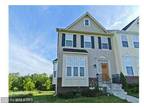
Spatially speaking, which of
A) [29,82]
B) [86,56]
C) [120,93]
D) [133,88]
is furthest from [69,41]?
[133,88]

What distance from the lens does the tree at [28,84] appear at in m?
6.34

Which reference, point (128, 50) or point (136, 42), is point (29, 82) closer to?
point (128, 50)

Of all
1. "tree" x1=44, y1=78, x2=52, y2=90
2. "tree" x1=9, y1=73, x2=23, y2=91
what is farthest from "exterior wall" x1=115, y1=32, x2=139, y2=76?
"tree" x1=9, y1=73, x2=23, y2=91

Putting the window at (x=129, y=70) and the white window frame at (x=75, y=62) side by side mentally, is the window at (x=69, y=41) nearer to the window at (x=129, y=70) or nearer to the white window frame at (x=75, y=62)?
the white window frame at (x=75, y=62)

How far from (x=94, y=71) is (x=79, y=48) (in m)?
0.63

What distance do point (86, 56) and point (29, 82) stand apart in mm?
1407

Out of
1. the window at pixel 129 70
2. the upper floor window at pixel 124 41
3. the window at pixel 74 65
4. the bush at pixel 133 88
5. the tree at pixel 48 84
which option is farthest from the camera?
the upper floor window at pixel 124 41

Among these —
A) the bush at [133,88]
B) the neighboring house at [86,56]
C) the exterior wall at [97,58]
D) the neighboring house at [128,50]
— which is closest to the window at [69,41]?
the neighboring house at [86,56]

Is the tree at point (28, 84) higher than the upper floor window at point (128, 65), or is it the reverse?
the upper floor window at point (128, 65)

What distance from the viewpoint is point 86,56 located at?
675cm

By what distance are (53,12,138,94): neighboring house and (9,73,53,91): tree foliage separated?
226mm

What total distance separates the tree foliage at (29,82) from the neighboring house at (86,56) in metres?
0.23

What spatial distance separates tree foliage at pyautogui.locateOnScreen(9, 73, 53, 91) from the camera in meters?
6.31
